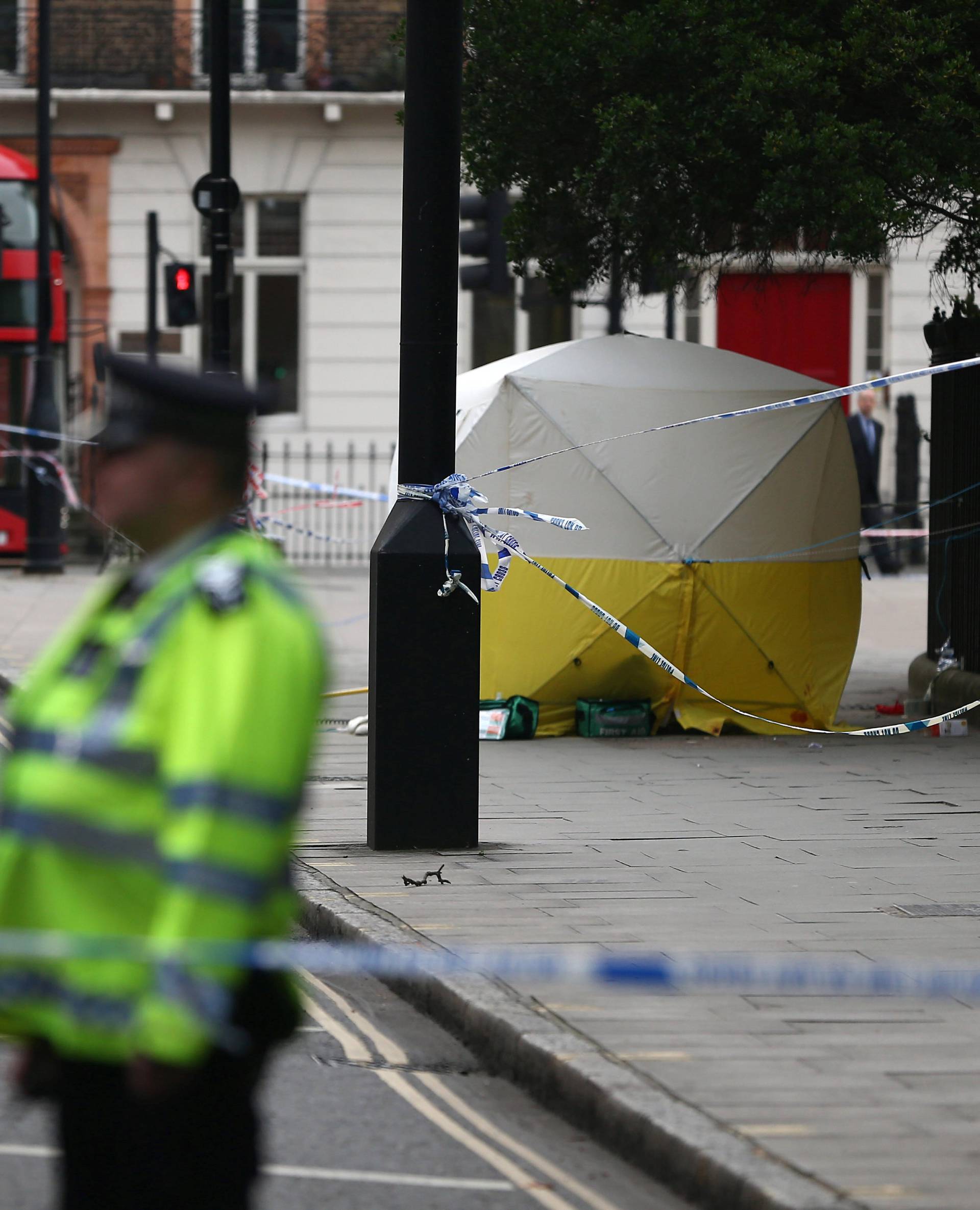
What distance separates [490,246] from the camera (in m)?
13.6

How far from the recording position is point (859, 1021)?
539 centimetres

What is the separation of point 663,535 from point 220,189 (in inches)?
213

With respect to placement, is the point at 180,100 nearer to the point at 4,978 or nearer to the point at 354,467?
the point at 354,467

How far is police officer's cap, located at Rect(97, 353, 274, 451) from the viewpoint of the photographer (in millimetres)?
2746

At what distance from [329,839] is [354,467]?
21.0 metres

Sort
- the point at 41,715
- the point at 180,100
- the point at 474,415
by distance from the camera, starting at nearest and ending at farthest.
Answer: the point at 41,715 → the point at 474,415 → the point at 180,100

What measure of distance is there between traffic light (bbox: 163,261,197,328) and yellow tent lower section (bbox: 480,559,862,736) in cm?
790

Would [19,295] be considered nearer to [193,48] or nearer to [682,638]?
[193,48]

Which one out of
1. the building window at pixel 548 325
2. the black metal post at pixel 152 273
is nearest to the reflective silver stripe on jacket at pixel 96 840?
the black metal post at pixel 152 273

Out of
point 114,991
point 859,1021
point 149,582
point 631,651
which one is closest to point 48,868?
point 114,991

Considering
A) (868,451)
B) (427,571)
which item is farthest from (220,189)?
(868,451)

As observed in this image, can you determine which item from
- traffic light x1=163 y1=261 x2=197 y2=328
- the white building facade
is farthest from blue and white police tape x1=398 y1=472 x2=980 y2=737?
the white building facade

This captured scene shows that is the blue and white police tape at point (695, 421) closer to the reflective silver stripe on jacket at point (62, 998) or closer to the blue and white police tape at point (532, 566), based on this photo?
the blue and white police tape at point (532, 566)

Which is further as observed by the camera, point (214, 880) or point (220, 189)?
point (220, 189)
